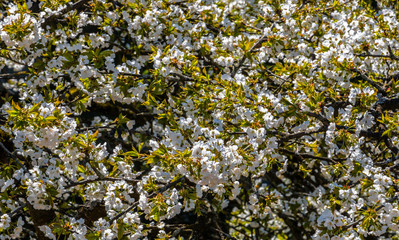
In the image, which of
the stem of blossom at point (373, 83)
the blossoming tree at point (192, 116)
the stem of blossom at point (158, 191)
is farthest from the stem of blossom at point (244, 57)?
the stem of blossom at point (158, 191)

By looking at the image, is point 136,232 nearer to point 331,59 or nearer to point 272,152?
point 272,152

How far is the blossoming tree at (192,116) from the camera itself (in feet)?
12.2

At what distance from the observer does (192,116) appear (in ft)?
14.7

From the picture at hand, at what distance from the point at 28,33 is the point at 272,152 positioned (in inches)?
93.0

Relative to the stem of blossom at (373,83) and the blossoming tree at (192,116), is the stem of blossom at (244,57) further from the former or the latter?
the stem of blossom at (373,83)

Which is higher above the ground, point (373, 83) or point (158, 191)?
point (373, 83)

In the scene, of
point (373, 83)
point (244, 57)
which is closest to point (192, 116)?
point (244, 57)

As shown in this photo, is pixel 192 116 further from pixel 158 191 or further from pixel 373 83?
pixel 373 83

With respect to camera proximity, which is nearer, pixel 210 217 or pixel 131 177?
pixel 131 177

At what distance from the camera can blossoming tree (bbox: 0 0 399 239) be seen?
12.2 ft

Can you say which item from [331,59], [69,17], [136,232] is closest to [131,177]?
[136,232]

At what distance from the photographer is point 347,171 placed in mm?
4418

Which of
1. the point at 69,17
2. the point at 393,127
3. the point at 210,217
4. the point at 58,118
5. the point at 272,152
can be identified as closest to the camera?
the point at 58,118

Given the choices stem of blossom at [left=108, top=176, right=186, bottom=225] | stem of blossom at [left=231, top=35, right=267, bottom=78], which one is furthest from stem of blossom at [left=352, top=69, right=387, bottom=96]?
stem of blossom at [left=108, top=176, right=186, bottom=225]
